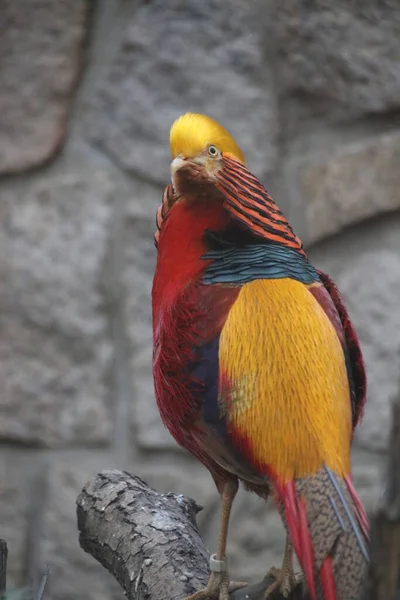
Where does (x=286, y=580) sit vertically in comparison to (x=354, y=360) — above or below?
below

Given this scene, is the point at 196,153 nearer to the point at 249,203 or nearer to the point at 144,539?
the point at 249,203

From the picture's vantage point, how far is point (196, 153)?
1135 mm

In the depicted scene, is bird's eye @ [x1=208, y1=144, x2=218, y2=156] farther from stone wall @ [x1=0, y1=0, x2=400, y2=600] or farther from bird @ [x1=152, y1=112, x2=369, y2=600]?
stone wall @ [x1=0, y1=0, x2=400, y2=600]

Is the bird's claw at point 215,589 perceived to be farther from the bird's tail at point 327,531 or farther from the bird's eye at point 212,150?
the bird's eye at point 212,150

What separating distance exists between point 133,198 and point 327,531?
1009 mm

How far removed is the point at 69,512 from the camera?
192 cm

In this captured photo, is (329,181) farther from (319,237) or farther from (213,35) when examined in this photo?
(213,35)

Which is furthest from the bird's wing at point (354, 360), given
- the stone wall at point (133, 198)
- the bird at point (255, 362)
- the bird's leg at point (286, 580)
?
the stone wall at point (133, 198)

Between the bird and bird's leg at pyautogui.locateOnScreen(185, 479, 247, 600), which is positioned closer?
the bird

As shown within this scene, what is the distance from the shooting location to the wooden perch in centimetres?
121

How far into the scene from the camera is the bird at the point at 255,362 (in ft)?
3.31

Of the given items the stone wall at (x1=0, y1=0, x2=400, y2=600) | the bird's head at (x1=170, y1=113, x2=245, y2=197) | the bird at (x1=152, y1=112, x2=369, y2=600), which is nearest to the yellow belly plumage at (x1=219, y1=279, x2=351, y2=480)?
the bird at (x1=152, y1=112, x2=369, y2=600)

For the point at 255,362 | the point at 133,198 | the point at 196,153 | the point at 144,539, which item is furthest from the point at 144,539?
the point at 133,198

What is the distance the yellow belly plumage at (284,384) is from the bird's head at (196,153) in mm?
145
